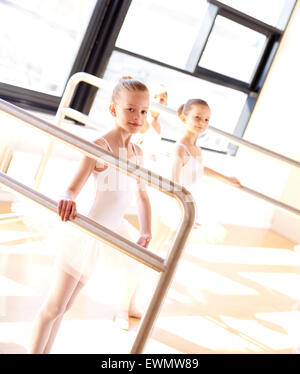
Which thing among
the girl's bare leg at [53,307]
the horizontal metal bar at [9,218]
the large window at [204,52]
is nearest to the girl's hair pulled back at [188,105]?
the horizontal metal bar at [9,218]

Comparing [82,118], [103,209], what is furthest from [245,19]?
[103,209]

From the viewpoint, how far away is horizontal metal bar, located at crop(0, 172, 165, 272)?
41.0 inches

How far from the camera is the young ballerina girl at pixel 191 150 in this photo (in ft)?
6.80

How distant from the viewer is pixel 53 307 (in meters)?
1.42

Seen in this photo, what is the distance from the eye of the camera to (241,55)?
430cm

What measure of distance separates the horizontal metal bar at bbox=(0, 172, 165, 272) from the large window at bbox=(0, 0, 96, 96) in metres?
1.97

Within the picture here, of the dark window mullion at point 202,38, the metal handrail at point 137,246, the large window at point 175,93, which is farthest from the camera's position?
the dark window mullion at point 202,38

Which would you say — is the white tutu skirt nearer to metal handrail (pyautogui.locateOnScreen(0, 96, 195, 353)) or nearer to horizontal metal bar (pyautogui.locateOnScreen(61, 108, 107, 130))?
metal handrail (pyautogui.locateOnScreen(0, 96, 195, 353))

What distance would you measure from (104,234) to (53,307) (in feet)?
1.52

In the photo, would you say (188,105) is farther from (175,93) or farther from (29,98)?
(175,93)

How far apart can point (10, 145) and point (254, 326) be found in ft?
5.37

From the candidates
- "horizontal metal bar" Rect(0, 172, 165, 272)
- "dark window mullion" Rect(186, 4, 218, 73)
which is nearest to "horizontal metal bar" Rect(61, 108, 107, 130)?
"horizontal metal bar" Rect(0, 172, 165, 272)

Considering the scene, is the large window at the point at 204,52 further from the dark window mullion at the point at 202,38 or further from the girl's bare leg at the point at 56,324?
the girl's bare leg at the point at 56,324

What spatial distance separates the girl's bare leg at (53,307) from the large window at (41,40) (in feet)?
6.13
